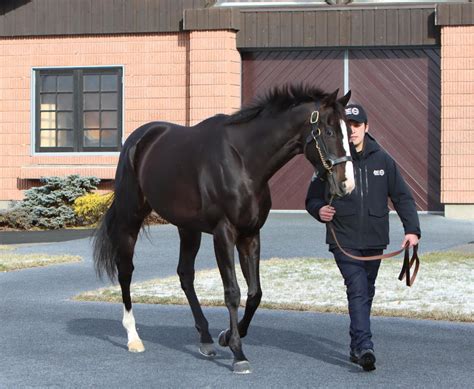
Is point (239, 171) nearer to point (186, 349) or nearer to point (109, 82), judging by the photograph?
point (186, 349)

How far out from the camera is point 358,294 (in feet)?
26.0

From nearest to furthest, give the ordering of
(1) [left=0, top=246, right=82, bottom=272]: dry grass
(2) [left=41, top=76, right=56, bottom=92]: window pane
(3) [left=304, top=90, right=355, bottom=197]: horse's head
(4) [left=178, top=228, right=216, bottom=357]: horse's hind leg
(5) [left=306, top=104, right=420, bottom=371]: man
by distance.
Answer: (3) [left=304, top=90, right=355, bottom=197]: horse's head < (5) [left=306, top=104, right=420, bottom=371]: man < (4) [left=178, top=228, right=216, bottom=357]: horse's hind leg < (1) [left=0, top=246, right=82, bottom=272]: dry grass < (2) [left=41, top=76, right=56, bottom=92]: window pane

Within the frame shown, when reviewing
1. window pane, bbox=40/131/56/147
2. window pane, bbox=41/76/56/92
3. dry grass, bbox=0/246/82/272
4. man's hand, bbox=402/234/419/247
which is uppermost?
window pane, bbox=41/76/56/92

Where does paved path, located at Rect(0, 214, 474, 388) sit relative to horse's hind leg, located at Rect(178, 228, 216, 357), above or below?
below

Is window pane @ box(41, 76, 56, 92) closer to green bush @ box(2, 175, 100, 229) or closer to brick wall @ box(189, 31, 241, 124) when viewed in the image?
green bush @ box(2, 175, 100, 229)

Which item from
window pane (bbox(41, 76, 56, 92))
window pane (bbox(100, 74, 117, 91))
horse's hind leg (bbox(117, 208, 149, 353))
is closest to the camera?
horse's hind leg (bbox(117, 208, 149, 353))

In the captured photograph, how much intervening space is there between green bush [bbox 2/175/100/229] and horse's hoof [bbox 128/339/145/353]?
14121 millimetres

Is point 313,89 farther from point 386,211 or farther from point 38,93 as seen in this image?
point 38,93

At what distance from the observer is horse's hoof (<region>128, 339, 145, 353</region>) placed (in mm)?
8828

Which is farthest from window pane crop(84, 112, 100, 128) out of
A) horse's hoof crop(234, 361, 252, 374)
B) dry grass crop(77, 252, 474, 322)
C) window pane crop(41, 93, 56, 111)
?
horse's hoof crop(234, 361, 252, 374)

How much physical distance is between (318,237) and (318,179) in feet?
35.2

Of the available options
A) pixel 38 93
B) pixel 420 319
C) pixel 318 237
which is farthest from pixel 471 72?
pixel 420 319

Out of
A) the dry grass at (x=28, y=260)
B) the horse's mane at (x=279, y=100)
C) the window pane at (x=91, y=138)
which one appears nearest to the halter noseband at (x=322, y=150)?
the horse's mane at (x=279, y=100)

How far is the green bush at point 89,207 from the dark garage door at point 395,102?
3776mm
